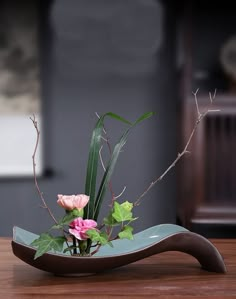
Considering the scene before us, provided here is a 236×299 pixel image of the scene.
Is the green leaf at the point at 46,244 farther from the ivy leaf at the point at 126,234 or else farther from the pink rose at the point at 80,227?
the ivy leaf at the point at 126,234

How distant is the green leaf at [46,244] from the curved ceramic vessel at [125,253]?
0.13 feet

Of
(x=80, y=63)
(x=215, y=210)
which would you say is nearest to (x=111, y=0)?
(x=80, y=63)

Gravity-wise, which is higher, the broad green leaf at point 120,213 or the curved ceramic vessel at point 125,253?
the broad green leaf at point 120,213

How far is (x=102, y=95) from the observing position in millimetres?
3900

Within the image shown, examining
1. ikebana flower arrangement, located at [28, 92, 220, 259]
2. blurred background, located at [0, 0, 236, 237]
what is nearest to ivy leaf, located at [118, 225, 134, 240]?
ikebana flower arrangement, located at [28, 92, 220, 259]

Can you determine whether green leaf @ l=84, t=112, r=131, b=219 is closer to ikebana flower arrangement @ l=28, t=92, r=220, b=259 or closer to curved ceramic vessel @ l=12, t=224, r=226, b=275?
ikebana flower arrangement @ l=28, t=92, r=220, b=259

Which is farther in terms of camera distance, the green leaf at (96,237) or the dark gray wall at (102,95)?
the dark gray wall at (102,95)

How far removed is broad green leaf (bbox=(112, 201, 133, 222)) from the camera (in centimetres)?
131

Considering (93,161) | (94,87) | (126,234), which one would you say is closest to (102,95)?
(94,87)

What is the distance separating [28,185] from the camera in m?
3.90

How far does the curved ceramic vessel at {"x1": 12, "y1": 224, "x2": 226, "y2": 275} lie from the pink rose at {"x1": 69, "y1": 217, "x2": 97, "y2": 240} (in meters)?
0.06

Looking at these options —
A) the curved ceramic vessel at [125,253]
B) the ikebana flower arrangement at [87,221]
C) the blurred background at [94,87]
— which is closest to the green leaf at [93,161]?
the ikebana flower arrangement at [87,221]

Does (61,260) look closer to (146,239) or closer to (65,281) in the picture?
(65,281)

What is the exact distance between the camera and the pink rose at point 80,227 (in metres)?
1.27
